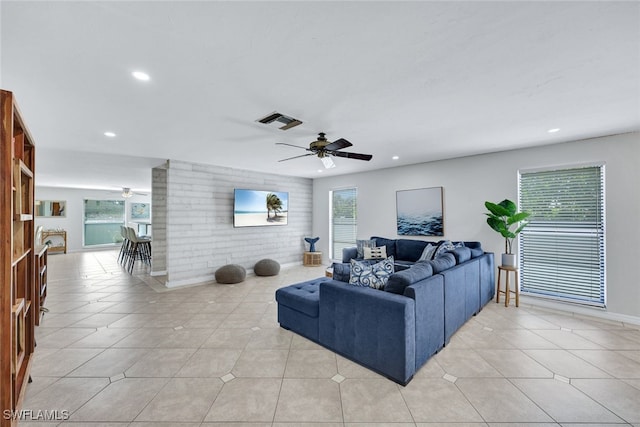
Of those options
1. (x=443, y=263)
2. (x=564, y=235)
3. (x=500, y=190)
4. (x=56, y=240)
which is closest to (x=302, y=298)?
(x=443, y=263)

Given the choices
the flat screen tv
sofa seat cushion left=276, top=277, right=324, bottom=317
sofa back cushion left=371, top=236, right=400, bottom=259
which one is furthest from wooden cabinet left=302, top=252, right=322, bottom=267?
sofa seat cushion left=276, top=277, right=324, bottom=317

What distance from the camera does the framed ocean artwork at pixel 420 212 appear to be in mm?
5156

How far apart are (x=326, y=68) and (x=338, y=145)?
3.77 feet

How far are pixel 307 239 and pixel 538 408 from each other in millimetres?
5661

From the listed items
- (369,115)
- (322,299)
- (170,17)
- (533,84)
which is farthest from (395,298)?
(170,17)

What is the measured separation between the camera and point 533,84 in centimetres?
216

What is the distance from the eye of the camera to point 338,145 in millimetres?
3014

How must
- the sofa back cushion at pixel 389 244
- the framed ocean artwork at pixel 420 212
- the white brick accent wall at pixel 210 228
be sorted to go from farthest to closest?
1. the sofa back cushion at pixel 389 244
2. the framed ocean artwork at pixel 420 212
3. the white brick accent wall at pixel 210 228

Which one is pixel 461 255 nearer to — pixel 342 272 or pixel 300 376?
pixel 342 272

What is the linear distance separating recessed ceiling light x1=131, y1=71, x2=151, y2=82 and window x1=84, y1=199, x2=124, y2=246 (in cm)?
1131

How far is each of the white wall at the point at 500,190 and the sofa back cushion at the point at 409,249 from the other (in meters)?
0.48

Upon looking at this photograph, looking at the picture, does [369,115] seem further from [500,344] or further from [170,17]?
[500,344]

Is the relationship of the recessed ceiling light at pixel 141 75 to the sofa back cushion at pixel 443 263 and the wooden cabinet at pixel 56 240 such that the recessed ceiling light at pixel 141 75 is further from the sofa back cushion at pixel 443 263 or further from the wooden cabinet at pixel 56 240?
the wooden cabinet at pixel 56 240

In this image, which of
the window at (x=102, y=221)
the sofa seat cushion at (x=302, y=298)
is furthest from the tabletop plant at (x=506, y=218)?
the window at (x=102, y=221)
